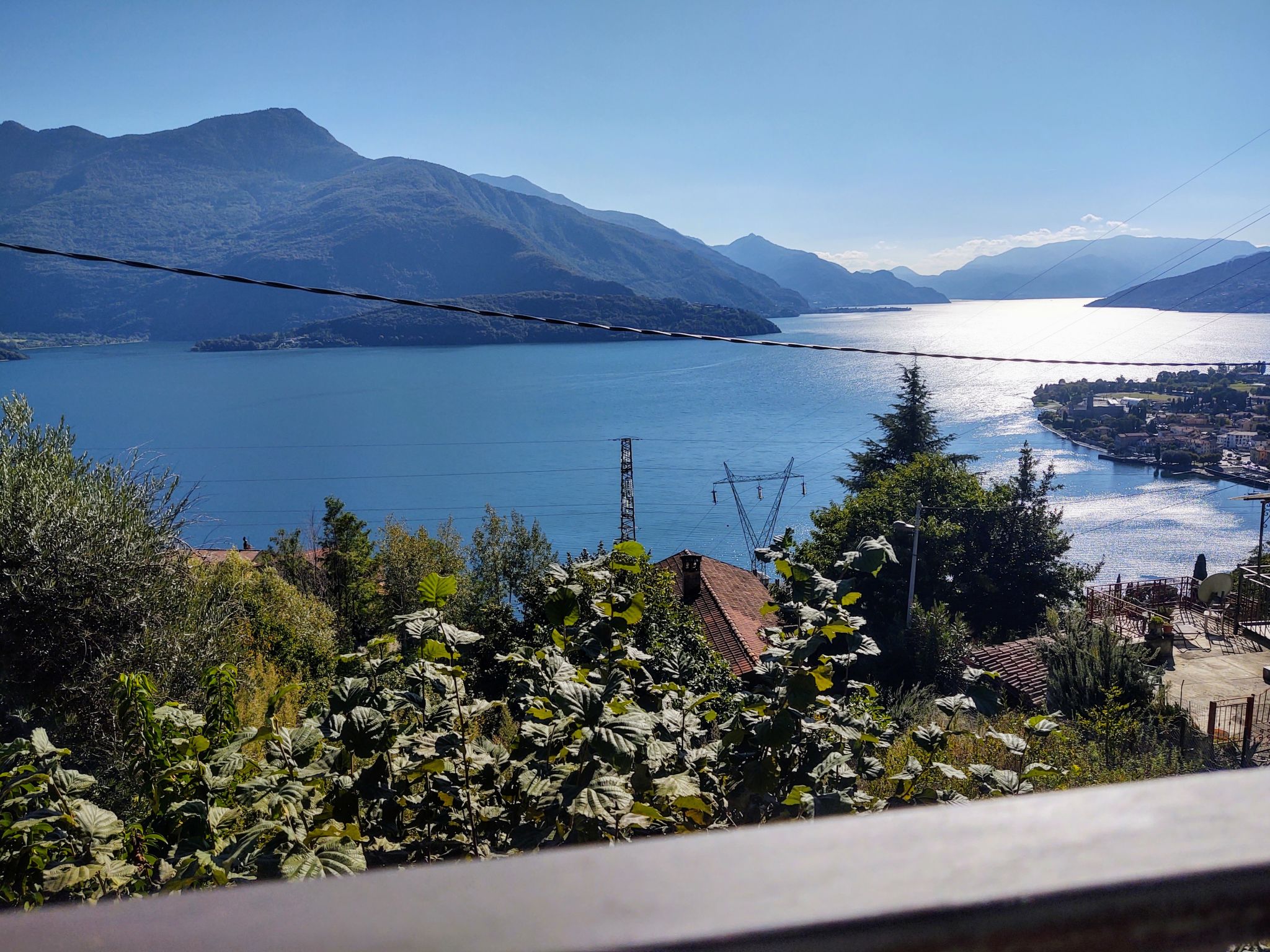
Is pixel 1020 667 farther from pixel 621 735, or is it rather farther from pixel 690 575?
pixel 621 735

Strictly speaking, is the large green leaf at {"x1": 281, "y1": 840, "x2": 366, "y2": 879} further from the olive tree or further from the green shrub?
the green shrub

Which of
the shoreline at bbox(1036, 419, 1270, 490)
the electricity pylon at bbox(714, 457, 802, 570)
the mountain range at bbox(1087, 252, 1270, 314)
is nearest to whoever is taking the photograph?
the electricity pylon at bbox(714, 457, 802, 570)

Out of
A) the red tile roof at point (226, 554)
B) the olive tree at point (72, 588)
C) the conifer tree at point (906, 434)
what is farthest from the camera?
the conifer tree at point (906, 434)

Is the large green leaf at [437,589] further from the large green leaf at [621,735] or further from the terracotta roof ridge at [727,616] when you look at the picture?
the terracotta roof ridge at [727,616]

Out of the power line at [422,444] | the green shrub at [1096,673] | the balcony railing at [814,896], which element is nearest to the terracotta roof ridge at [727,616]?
the green shrub at [1096,673]

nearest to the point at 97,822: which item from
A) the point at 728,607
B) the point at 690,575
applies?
the point at 690,575

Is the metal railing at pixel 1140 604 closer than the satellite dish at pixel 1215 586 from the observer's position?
Yes

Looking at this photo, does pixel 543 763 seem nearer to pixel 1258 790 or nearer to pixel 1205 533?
pixel 1258 790

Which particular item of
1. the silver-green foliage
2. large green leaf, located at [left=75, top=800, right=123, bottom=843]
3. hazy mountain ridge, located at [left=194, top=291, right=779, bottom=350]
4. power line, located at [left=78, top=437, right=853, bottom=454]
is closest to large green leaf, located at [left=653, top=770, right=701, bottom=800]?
the silver-green foliage
